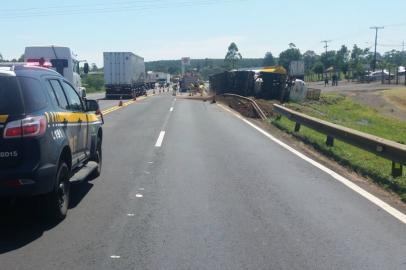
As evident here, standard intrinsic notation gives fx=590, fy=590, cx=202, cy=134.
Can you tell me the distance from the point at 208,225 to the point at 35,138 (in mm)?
2186

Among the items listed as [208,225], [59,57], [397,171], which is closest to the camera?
[208,225]

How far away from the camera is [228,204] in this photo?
26.2ft

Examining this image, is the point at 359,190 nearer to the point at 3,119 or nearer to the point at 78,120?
the point at 78,120

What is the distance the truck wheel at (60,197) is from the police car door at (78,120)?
0.89 meters

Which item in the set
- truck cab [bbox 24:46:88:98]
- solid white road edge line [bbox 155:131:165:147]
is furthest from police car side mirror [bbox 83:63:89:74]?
solid white road edge line [bbox 155:131:165:147]

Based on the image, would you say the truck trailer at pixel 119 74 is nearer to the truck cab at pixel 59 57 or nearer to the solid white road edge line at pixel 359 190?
the truck cab at pixel 59 57

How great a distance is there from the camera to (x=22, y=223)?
6.91m

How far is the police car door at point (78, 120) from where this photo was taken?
26.5 ft

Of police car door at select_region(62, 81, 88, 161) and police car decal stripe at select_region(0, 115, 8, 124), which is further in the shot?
police car door at select_region(62, 81, 88, 161)

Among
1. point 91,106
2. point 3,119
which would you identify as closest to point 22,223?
point 3,119

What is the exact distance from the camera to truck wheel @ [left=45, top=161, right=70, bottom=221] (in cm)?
667

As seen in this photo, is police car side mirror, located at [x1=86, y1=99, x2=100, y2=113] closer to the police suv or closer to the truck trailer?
the police suv

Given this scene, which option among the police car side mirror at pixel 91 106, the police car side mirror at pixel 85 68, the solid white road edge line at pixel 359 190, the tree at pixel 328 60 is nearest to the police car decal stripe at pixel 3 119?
the police car side mirror at pixel 91 106

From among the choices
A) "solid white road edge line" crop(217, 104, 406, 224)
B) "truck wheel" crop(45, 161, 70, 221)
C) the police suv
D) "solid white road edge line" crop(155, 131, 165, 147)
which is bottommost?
"solid white road edge line" crop(155, 131, 165, 147)
